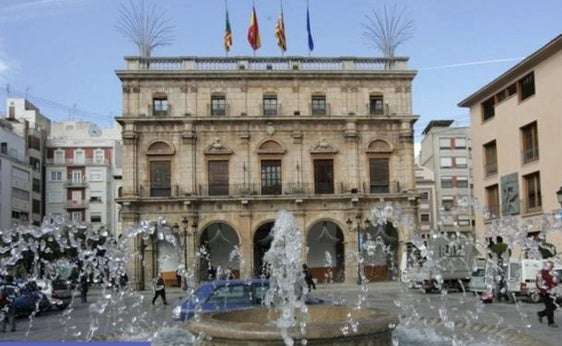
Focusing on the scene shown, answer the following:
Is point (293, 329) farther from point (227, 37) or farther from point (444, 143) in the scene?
point (444, 143)

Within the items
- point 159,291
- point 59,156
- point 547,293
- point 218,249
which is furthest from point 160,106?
point 59,156

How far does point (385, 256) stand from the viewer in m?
40.0

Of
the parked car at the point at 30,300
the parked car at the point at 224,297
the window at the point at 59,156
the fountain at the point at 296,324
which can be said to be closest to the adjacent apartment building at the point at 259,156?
the fountain at the point at 296,324

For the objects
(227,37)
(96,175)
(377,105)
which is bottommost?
(96,175)

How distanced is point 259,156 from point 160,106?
22.1 ft

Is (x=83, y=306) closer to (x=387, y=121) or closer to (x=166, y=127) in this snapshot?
(x=166, y=127)

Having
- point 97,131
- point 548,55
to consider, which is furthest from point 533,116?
point 97,131

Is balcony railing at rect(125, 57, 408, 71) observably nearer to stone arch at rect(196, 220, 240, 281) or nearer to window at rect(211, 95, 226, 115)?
window at rect(211, 95, 226, 115)

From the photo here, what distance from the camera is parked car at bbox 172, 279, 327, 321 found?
12219 millimetres

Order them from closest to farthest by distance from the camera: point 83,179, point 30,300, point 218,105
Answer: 1. point 30,300
2. point 218,105
3. point 83,179

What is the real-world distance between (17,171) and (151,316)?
46596mm

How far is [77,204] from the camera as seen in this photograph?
67.2 m

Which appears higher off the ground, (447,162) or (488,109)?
(447,162)

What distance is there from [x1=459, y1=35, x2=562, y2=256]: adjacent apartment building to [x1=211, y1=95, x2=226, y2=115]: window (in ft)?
50.5
